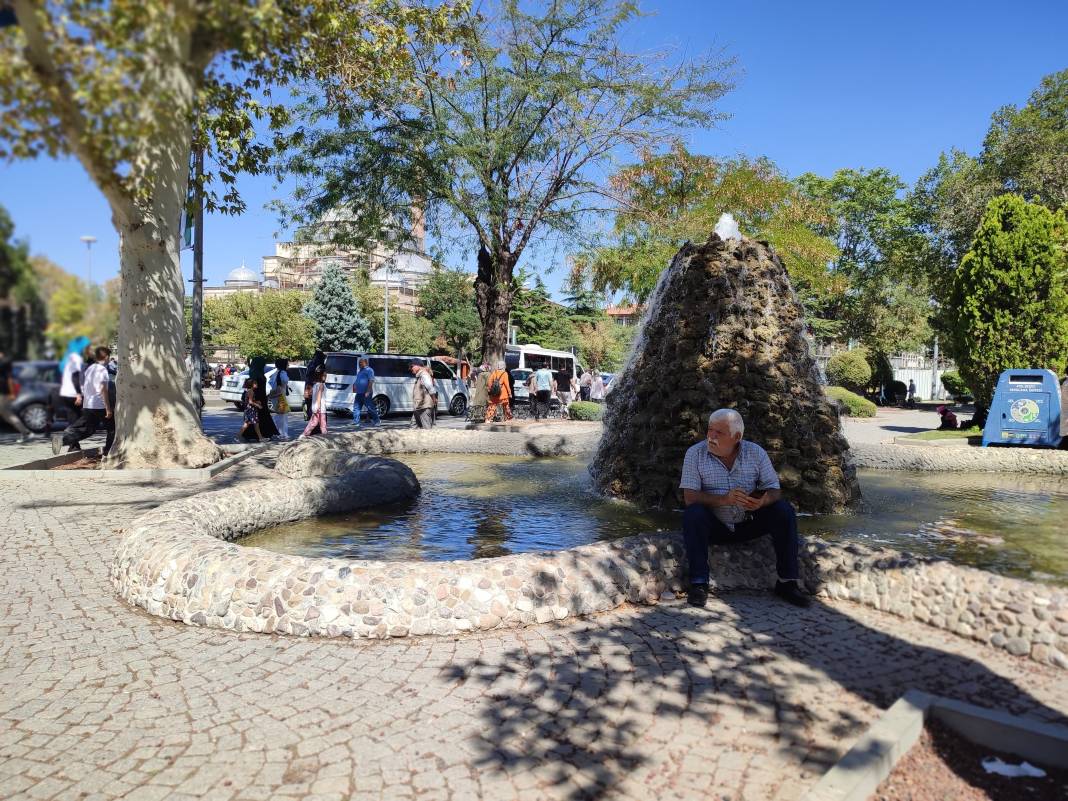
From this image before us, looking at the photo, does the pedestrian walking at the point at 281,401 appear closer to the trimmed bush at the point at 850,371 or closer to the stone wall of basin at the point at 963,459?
the stone wall of basin at the point at 963,459

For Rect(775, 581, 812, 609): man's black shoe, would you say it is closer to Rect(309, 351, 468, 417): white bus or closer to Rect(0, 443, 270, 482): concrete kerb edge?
Rect(0, 443, 270, 482): concrete kerb edge

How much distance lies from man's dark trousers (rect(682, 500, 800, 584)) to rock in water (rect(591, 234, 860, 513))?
209cm

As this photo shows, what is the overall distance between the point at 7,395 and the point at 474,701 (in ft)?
7.28

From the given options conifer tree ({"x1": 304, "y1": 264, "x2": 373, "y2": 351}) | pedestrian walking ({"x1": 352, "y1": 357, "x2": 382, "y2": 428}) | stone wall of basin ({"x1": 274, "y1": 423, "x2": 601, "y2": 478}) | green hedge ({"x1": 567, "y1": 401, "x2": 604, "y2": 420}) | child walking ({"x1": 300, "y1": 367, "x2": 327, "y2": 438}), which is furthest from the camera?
conifer tree ({"x1": 304, "y1": 264, "x2": 373, "y2": 351})

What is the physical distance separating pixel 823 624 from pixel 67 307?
4185 mm

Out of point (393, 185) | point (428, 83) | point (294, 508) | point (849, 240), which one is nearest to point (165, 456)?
point (294, 508)

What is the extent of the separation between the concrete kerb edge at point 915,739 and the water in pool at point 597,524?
3107mm

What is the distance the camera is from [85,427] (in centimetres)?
1176

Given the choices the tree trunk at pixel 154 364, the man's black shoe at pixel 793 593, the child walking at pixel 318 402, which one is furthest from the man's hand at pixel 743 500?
the child walking at pixel 318 402

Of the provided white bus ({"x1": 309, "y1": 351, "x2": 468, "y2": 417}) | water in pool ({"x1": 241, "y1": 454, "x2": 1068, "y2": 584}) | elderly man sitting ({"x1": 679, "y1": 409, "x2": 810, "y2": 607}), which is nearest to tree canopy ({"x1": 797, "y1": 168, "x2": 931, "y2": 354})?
white bus ({"x1": 309, "y1": 351, "x2": 468, "y2": 417})

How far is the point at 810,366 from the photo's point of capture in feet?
25.2

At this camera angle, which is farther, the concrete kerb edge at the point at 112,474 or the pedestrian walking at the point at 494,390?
the pedestrian walking at the point at 494,390

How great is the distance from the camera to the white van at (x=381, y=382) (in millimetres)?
22328

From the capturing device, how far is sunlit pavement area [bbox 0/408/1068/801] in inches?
105
